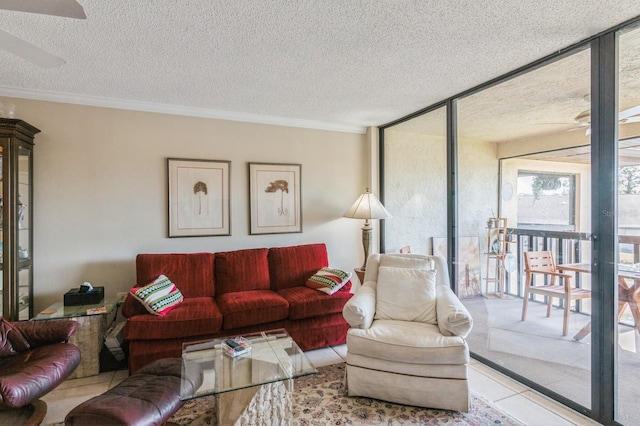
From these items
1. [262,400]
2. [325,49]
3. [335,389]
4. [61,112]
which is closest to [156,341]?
[262,400]

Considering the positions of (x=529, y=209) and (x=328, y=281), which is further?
(x=328, y=281)

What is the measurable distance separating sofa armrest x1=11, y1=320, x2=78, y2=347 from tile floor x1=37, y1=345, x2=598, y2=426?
44cm

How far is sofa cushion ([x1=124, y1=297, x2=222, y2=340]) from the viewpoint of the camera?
99.4 inches

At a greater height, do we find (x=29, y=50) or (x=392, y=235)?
(x=29, y=50)

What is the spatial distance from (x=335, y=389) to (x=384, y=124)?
121 inches

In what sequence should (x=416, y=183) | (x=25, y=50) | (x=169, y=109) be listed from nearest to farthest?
(x=25, y=50), (x=169, y=109), (x=416, y=183)

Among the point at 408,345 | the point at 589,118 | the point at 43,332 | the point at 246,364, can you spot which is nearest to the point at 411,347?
the point at 408,345

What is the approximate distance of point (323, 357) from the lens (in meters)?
2.96

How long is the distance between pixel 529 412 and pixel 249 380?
1806 millimetres

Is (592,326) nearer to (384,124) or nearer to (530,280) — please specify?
(530,280)

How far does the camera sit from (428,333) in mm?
2268

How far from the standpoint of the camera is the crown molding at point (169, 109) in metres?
2.95

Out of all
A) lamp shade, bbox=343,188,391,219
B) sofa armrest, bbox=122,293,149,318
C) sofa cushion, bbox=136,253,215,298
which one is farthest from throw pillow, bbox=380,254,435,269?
sofa armrest, bbox=122,293,149,318

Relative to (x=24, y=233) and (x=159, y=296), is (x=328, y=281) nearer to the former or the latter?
(x=159, y=296)
